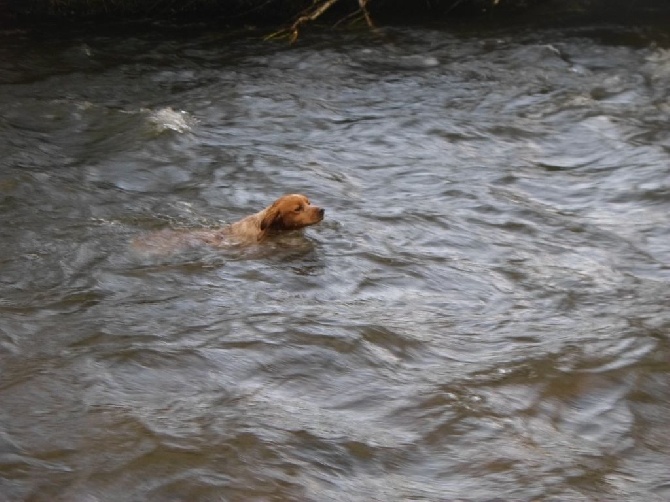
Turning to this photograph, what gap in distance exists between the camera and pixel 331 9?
13727mm

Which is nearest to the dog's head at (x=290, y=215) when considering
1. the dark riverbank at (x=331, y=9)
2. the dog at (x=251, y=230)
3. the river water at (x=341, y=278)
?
the dog at (x=251, y=230)

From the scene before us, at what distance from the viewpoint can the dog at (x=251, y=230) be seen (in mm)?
6980

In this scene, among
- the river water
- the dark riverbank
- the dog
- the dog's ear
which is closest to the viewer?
the river water

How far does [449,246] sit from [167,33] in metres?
6.87

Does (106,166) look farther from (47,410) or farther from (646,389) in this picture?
(646,389)

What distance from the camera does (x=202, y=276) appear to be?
21.5ft

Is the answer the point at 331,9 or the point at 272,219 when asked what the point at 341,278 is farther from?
the point at 331,9

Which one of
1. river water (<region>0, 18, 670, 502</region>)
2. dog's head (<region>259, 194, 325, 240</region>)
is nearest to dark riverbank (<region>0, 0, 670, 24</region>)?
river water (<region>0, 18, 670, 502</region>)

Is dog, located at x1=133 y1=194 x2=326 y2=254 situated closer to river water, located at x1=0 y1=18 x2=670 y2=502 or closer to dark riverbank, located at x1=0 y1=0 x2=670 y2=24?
river water, located at x1=0 y1=18 x2=670 y2=502

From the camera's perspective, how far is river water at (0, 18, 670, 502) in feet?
14.6

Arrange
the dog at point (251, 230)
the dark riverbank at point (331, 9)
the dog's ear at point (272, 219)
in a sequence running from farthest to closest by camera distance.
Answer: the dark riverbank at point (331, 9)
the dog's ear at point (272, 219)
the dog at point (251, 230)

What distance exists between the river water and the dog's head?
0.11 metres

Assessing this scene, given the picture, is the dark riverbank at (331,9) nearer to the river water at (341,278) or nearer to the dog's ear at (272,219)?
the river water at (341,278)

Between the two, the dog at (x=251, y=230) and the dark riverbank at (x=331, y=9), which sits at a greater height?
the dark riverbank at (x=331, y=9)
